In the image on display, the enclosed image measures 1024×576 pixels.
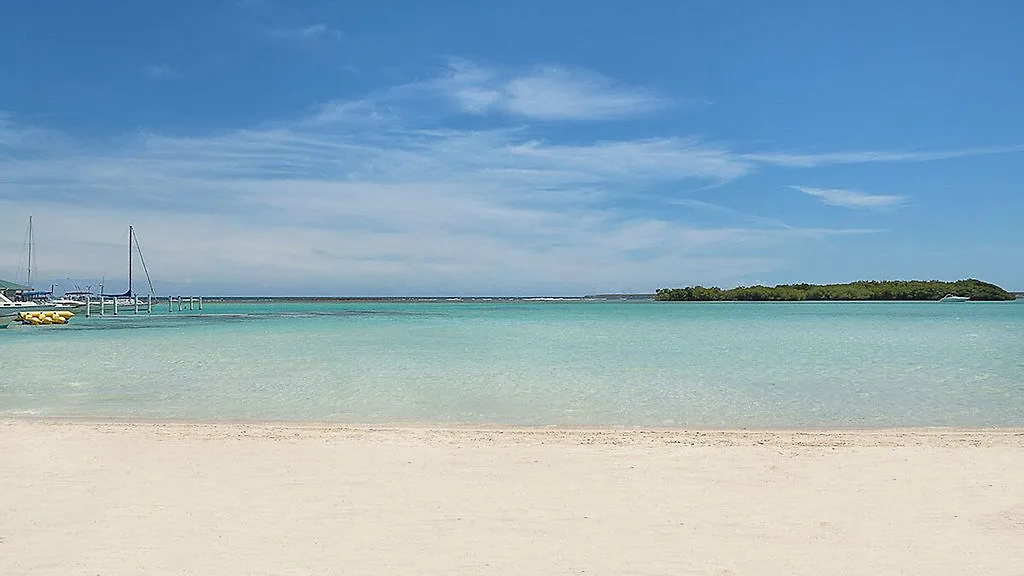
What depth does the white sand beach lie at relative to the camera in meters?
4.61

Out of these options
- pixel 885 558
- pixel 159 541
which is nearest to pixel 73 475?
pixel 159 541

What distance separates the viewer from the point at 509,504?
585cm

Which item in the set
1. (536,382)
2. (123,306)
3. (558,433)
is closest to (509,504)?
(558,433)

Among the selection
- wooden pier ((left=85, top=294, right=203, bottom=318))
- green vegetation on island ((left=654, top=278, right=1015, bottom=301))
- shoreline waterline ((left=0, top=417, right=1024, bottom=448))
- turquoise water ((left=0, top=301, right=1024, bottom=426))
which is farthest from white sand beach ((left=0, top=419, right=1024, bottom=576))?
green vegetation on island ((left=654, top=278, right=1015, bottom=301))

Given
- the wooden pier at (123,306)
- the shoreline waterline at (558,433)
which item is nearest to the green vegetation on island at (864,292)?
the wooden pier at (123,306)

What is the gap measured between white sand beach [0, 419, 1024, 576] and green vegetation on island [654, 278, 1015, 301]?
389ft

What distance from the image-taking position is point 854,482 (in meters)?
6.52

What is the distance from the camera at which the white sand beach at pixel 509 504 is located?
4.61 m

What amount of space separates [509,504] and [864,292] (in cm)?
12328

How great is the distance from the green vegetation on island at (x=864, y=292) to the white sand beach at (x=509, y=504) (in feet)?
389

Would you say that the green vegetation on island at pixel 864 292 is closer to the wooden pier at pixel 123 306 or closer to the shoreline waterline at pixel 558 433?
the wooden pier at pixel 123 306

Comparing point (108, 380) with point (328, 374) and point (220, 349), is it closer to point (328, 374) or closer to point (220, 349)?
point (328, 374)

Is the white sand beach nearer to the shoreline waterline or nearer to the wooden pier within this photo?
the shoreline waterline

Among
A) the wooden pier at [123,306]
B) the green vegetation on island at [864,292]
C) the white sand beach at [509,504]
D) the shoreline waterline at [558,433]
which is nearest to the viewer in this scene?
the white sand beach at [509,504]
